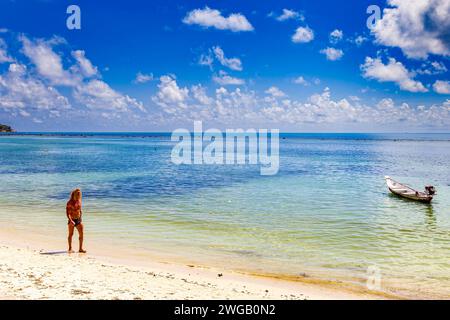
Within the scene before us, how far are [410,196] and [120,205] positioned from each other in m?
21.4

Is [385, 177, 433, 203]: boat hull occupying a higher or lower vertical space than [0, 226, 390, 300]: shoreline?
higher

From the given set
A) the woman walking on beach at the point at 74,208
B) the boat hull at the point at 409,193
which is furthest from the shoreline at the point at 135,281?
the boat hull at the point at 409,193

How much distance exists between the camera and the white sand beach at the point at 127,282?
9.75 m

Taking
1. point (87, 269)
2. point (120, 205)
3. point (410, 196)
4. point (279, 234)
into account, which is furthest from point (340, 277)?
point (410, 196)

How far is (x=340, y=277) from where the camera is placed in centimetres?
1305

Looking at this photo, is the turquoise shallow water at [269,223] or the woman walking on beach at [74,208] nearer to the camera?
the woman walking on beach at [74,208]

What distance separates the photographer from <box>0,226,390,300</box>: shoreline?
9805mm

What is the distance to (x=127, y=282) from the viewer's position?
10.7 metres

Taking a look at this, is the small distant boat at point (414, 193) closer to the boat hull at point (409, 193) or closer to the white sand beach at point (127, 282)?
the boat hull at point (409, 193)

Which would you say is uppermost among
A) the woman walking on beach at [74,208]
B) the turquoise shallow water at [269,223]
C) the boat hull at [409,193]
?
the woman walking on beach at [74,208]

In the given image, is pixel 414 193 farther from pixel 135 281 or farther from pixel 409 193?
pixel 135 281

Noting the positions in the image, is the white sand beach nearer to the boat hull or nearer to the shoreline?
the shoreline

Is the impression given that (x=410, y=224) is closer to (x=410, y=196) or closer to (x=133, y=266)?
(x=410, y=196)

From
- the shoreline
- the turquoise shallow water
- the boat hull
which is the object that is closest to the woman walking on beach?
the shoreline
